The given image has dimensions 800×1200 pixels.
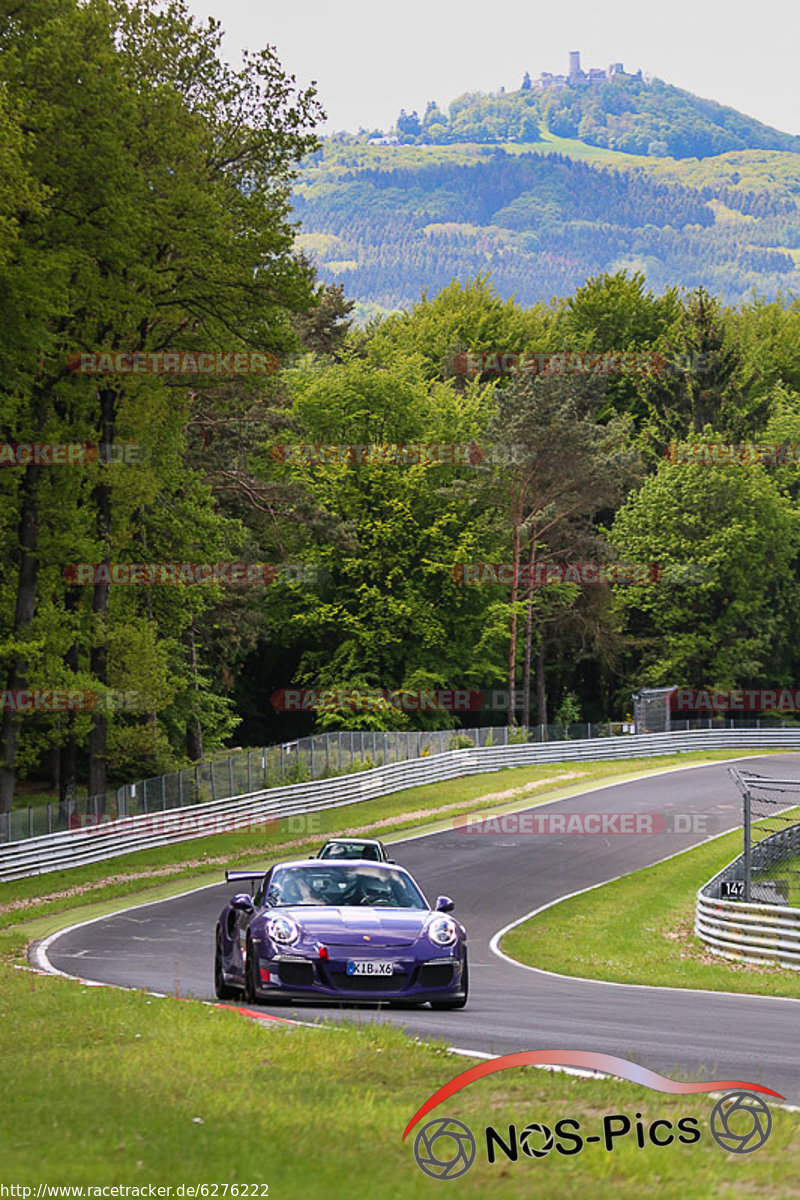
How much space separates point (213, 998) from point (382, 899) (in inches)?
79.6

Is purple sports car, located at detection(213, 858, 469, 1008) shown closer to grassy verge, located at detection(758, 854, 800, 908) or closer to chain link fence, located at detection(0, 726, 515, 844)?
grassy verge, located at detection(758, 854, 800, 908)

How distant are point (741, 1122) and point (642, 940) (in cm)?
1812

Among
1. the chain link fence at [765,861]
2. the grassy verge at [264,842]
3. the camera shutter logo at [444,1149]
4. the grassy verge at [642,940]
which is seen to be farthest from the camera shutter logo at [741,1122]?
the grassy verge at [264,842]

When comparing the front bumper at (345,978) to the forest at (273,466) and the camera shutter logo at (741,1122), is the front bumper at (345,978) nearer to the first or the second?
the camera shutter logo at (741,1122)

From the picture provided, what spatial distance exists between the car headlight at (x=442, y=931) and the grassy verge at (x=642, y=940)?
608cm

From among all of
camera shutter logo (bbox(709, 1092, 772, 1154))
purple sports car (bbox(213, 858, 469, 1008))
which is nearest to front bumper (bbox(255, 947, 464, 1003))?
purple sports car (bbox(213, 858, 469, 1008))

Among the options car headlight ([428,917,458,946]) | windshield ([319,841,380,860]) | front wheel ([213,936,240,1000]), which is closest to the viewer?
car headlight ([428,917,458,946])

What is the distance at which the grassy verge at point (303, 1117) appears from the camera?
18.6 feet

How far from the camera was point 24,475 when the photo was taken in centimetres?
3491

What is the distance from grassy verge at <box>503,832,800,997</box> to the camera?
19.5 meters

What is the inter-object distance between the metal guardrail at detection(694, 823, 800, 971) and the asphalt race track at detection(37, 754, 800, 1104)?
365cm

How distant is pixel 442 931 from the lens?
499 inches

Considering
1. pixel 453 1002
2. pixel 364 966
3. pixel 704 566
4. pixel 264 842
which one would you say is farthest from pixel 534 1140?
pixel 704 566

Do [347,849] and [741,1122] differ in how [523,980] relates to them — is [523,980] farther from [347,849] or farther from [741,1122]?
[741,1122]
